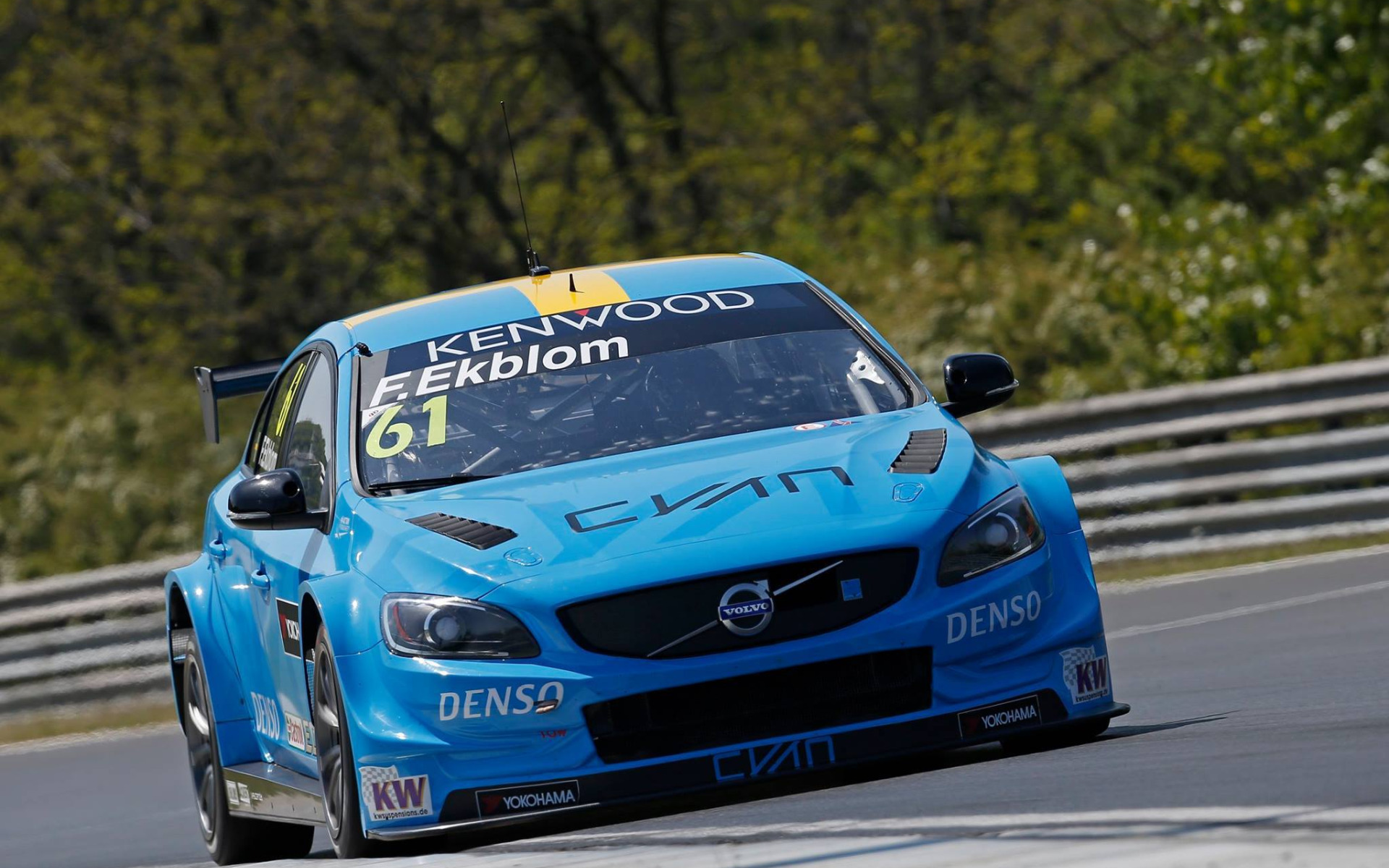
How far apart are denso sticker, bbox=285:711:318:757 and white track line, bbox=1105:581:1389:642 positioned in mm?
5228

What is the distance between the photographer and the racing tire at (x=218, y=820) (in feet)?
25.4

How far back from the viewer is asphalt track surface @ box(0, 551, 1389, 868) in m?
4.55

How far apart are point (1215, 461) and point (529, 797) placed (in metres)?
9.14

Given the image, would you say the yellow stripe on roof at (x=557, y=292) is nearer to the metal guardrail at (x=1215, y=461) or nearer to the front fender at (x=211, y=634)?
the front fender at (x=211, y=634)

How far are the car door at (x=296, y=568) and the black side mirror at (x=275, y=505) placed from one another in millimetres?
51

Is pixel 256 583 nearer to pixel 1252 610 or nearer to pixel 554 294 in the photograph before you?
pixel 554 294

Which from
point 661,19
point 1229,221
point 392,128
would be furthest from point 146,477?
point 1229,221

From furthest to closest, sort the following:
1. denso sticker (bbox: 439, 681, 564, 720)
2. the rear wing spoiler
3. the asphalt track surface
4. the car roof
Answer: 1. the rear wing spoiler
2. the car roof
3. denso sticker (bbox: 439, 681, 564, 720)
4. the asphalt track surface

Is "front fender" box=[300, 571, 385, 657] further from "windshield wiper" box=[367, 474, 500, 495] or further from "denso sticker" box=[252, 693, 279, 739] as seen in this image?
"denso sticker" box=[252, 693, 279, 739]

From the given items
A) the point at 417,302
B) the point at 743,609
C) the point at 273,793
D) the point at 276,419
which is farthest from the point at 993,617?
the point at 276,419

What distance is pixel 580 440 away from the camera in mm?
6785

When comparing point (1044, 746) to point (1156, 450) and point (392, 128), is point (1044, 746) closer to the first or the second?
point (1156, 450)

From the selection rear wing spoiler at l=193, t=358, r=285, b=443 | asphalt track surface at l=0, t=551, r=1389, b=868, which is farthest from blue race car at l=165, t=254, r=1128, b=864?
rear wing spoiler at l=193, t=358, r=285, b=443

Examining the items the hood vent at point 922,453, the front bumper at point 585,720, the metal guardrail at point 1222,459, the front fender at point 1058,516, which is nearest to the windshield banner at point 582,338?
the hood vent at point 922,453
